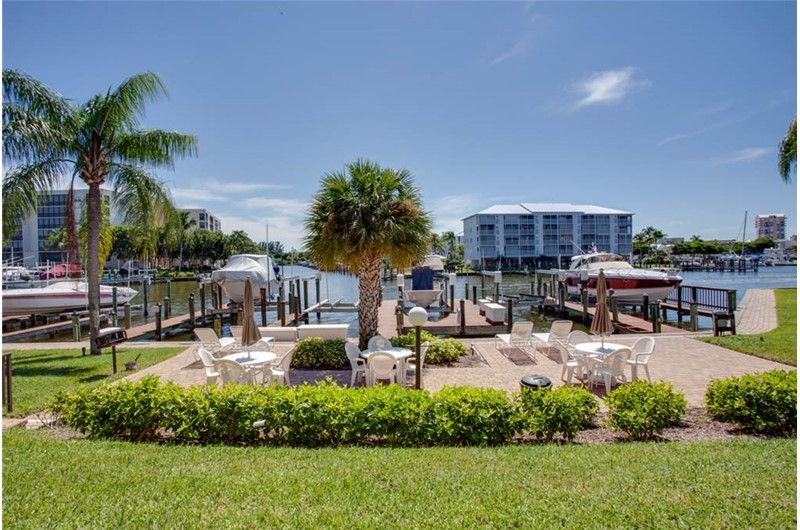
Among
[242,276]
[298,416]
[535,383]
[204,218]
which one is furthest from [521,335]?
[204,218]

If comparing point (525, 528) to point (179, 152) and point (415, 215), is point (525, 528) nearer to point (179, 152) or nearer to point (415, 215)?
point (415, 215)

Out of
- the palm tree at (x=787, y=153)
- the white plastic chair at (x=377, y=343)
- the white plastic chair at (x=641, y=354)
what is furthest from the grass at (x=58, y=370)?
the palm tree at (x=787, y=153)

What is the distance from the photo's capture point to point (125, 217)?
1315 centimetres

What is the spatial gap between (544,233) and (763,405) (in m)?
86.3

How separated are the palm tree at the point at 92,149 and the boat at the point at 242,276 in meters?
12.6

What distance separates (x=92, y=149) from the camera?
1214 cm

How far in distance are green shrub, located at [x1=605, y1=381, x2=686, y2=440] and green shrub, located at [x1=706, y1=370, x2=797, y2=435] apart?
69 centimetres

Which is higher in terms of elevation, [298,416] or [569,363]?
[298,416]

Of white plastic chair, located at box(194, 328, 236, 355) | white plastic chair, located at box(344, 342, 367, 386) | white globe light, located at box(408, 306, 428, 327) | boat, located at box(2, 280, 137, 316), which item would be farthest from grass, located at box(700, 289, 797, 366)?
boat, located at box(2, 280, 137, 316)

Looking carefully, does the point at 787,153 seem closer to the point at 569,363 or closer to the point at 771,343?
the point at 771,343

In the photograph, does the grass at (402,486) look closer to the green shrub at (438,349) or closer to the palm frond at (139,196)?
Result: the green shrub at (438,349)

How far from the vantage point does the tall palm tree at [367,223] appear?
10.8m

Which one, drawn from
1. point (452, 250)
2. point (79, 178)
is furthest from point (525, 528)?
point (452, 250)

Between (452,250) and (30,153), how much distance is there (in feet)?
358
